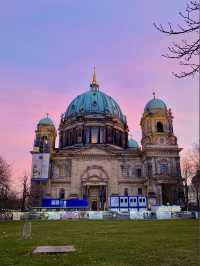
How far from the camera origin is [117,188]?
7250cm

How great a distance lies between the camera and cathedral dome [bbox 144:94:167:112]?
76375 mm

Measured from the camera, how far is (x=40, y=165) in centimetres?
7031

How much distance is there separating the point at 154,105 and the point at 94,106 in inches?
746

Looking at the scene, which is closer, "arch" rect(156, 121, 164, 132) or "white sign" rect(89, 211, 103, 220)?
"white sign" rect(89, 211, 103, 220)

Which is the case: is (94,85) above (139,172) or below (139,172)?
above

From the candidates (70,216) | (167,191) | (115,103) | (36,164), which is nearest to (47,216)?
(70,216)

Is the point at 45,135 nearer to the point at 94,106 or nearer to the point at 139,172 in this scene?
the point at 94,106

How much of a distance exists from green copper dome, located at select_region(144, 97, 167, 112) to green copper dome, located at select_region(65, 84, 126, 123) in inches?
497

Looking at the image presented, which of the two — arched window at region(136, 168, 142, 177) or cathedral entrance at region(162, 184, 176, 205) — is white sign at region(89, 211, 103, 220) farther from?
arched window at region(136, 168, 142, 177)

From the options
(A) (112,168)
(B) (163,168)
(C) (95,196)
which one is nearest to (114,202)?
(C) (95,196)

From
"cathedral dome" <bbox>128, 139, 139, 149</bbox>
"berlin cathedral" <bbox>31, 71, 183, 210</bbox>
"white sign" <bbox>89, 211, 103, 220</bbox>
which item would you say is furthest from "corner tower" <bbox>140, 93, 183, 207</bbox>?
"white sign" <bbox>89, 211, 103, 220</bbox>

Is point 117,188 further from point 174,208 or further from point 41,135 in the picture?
point 41,135

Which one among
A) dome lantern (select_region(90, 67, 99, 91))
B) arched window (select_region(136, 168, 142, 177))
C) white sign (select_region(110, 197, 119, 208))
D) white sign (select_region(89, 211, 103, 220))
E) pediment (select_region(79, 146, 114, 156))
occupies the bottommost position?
white sign (select_region(89, 211, 103, 220))

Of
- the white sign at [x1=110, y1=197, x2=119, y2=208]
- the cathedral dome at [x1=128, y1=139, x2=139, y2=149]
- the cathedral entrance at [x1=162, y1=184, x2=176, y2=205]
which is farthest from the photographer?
the cathedral dome at [x1=128, y1=139, x2=139, y2=149]
